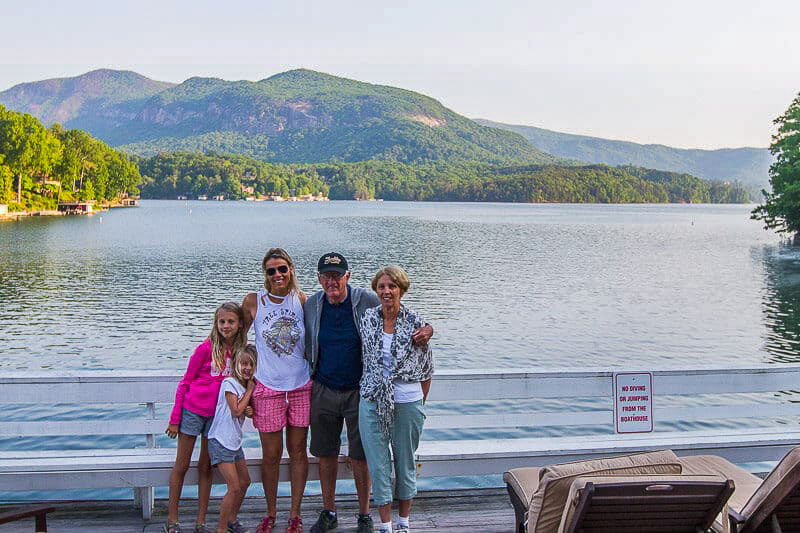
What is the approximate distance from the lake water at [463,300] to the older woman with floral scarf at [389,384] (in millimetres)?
1692

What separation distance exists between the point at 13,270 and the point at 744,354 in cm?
3257

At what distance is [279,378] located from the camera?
469 cm

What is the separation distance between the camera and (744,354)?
20.9 meters

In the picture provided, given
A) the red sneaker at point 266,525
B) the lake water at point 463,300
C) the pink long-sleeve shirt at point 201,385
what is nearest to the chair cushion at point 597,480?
the red sneaker at point 266,525

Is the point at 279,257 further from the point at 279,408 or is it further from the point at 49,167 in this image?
the point at 49,167

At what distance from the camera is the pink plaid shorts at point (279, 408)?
4680 millimetres

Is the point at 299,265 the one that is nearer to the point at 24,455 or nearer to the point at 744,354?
the point at 744,354

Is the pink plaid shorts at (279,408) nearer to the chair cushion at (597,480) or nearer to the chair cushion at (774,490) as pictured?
the chair cushion at (597,480)

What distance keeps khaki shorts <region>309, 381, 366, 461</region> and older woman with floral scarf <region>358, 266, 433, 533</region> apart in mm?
140

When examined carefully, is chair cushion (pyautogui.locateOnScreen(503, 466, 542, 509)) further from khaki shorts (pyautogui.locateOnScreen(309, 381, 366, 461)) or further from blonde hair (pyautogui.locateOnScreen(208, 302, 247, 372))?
blonde hair (pyautogui.locateOnScreen(208, 302, 247, 372))

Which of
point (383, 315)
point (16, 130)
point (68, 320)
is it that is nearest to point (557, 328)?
point (68, 320)

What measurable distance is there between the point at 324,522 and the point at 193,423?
1.00 m

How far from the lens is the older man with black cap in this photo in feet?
15.2

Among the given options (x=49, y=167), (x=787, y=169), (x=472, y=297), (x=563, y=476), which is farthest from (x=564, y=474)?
(x=49, y=167)
